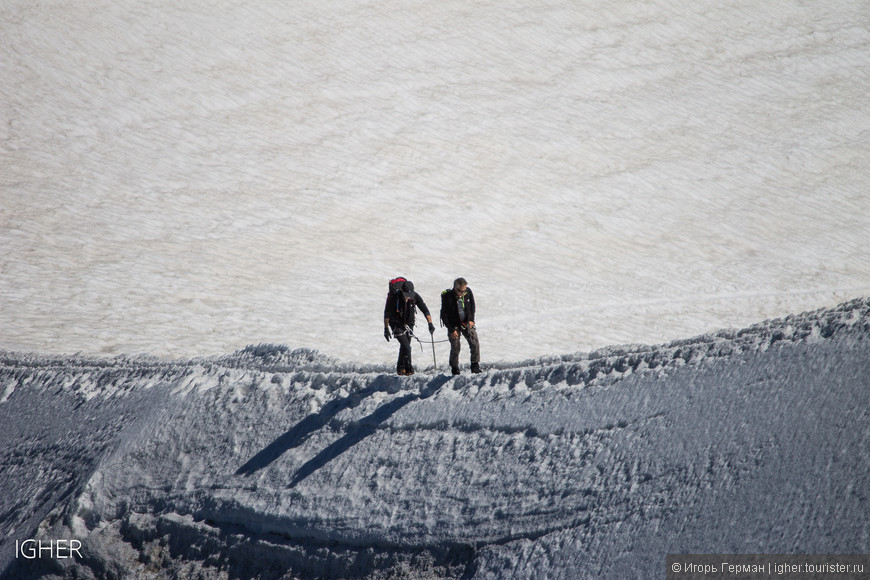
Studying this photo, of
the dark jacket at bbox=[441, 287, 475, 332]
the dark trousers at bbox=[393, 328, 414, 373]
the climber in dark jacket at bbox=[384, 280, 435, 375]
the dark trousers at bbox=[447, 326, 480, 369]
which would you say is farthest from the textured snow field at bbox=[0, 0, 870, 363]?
the dark jacket at bbox=[441, 287, 475, 332]

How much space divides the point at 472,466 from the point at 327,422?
206 centimetres

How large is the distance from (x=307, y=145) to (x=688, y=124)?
45.7ft

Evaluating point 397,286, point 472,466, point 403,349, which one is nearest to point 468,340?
point 403,349

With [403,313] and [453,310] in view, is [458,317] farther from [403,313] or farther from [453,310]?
[403,313]

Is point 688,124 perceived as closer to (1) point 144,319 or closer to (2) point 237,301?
(2) point 237,301

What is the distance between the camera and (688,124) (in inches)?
999

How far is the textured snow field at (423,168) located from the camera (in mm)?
16250

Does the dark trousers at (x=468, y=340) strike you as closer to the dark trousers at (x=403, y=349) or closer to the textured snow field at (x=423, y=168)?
the dark trousers at (x=403, y=349)

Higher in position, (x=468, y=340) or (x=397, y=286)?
(x=397, y=286)

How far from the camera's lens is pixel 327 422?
27.7 ft

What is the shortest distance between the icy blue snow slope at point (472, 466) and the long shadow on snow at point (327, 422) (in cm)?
3

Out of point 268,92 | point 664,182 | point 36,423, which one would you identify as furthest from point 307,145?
point 36,423

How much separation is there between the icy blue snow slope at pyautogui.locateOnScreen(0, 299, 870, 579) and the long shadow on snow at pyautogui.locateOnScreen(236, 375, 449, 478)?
3 centimetres

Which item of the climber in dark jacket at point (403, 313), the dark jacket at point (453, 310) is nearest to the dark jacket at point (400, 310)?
the climber in dark jacket at point (403, 313)
